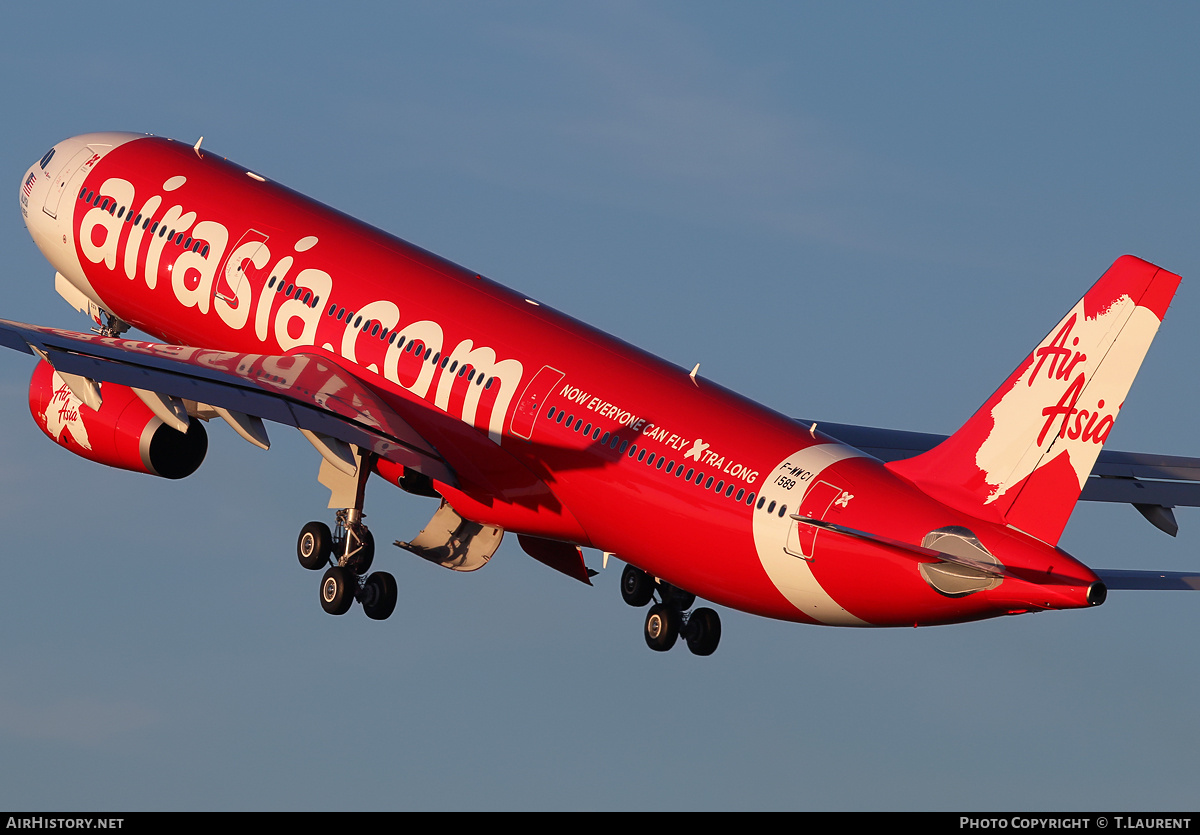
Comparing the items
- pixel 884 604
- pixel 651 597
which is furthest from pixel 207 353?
pixel 884 604

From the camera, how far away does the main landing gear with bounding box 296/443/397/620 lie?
125 ft

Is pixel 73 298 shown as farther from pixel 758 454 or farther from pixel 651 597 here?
pixel 758 454

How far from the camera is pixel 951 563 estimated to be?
3144 cm

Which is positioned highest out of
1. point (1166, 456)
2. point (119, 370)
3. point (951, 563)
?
point (1166, 456)

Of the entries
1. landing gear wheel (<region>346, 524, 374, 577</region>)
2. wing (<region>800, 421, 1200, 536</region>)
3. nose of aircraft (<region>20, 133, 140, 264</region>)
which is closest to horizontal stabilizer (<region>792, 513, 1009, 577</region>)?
wing (<region>800, 421, 1200, 536</region>)

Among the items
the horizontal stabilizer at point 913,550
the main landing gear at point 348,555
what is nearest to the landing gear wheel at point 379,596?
the main landing gear at point 348,555

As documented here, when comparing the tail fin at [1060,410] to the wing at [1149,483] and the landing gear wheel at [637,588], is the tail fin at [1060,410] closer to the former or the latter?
the wing at [1149,483]

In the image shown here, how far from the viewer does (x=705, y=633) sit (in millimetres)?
40625

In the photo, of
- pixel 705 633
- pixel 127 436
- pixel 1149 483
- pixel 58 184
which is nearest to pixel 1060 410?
pixel 1149 483

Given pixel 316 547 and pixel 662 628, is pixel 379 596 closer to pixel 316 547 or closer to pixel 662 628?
pixel 316 547

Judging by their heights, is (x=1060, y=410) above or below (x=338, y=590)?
above

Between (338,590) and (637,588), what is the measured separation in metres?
7.26

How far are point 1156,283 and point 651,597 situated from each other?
15797 mm

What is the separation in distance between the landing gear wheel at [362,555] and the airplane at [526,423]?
0.15 feet
